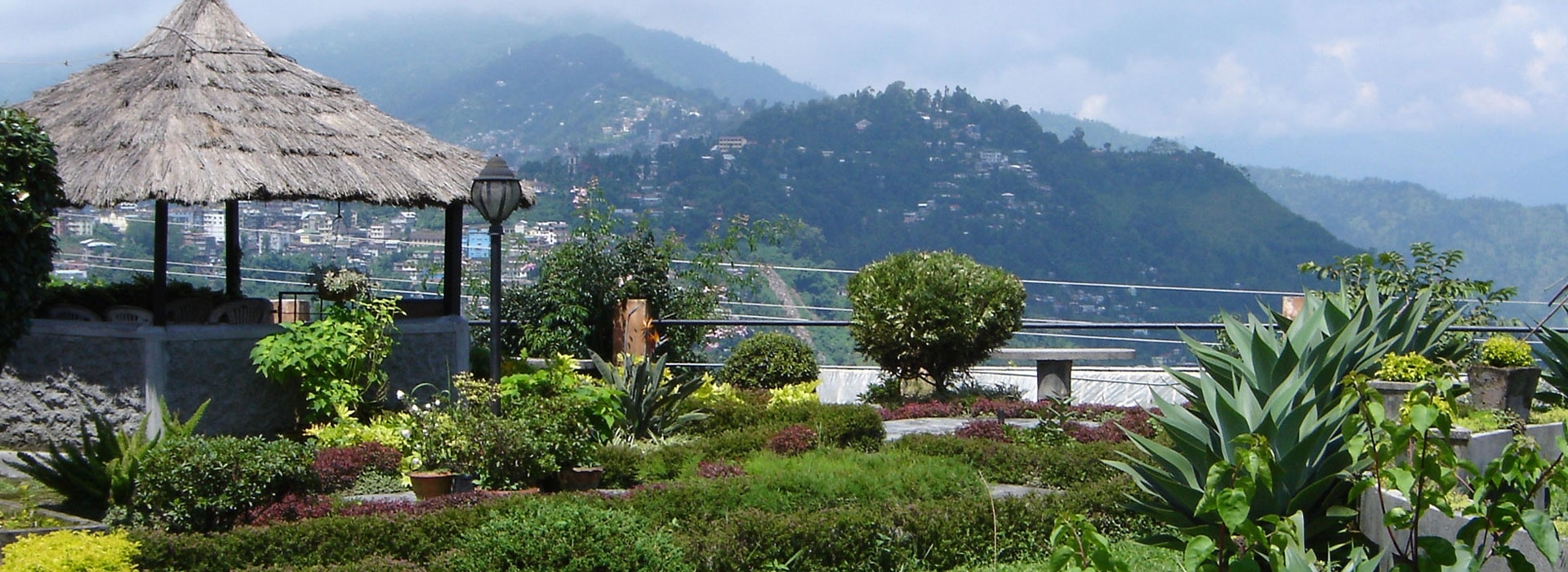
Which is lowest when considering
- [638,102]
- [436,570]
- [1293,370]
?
[436,570]

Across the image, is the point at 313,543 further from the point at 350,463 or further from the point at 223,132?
the point at 223,132

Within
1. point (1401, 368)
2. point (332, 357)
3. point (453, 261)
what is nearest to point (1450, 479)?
point (1401, 368)

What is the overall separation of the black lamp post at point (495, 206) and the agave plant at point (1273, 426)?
4.87 m

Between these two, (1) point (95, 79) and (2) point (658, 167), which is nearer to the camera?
(1) point (95, 79)

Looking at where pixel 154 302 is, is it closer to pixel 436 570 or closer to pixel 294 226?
pixel 436 570

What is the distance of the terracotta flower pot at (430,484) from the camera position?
7309 millimetres

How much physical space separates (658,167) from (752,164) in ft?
22.1

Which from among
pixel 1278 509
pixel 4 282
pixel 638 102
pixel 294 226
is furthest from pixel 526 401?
pixel 638 102

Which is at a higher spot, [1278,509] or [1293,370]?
[1293,370]

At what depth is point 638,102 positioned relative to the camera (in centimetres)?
11138

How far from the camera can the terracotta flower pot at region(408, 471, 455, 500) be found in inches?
288

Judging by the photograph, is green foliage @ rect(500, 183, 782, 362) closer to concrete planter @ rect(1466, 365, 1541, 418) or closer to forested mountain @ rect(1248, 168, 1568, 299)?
concrete planter @ rect(1466, 365, 1541, 418)

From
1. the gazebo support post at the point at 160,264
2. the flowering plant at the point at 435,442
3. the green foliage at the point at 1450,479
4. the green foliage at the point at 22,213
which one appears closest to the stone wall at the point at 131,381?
the gazebo support post at the point at 160,264

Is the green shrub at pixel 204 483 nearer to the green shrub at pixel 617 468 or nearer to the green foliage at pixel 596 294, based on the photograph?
the green shrub at pixel 617 468
